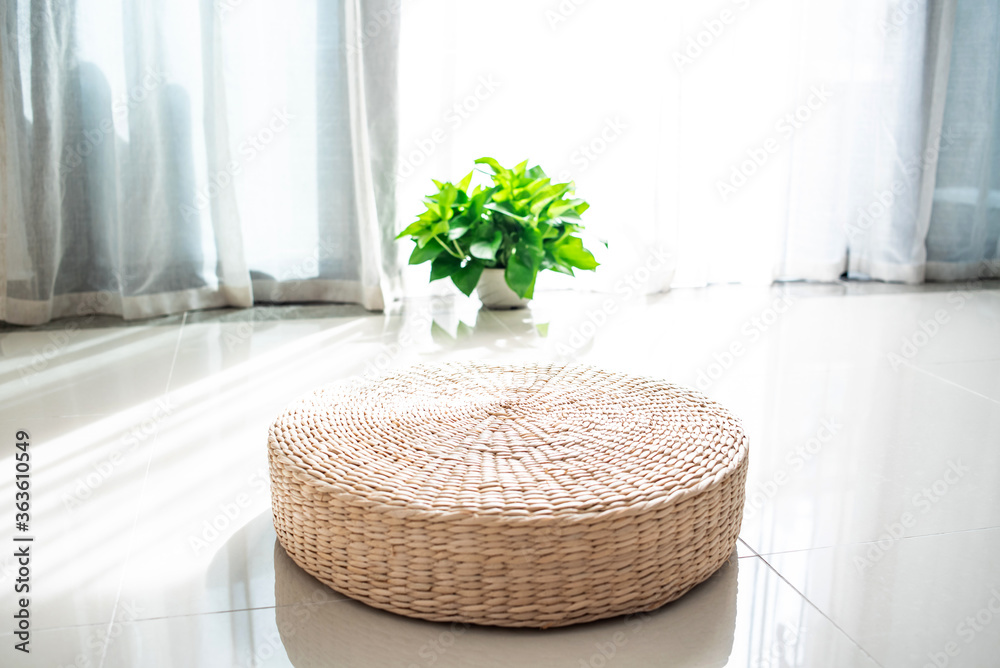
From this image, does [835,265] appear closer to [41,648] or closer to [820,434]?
[820,434]

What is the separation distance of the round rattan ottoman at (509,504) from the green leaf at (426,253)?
4.30 feet

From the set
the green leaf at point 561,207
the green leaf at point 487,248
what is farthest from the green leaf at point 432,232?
the green leaf at point 561,207

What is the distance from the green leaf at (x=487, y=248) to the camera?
260 centimetres

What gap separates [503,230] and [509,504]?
172 centimetres

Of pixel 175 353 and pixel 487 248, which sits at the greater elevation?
pixel 487 248

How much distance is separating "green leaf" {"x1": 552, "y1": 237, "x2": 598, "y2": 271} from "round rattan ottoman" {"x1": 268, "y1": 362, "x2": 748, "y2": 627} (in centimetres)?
140

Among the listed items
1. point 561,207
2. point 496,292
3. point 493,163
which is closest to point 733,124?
point 561,207

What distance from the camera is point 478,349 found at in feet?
8.00

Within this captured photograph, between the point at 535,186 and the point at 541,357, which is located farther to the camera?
the point at 535,186

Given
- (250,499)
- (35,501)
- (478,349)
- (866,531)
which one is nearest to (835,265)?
(478,349)

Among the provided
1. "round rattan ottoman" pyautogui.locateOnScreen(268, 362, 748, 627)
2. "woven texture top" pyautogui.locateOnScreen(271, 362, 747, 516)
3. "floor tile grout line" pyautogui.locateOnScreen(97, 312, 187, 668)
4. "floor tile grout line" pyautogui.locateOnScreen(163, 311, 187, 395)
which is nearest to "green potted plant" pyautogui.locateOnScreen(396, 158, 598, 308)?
"floor tile grout line" pyautogui.locateOnScreen(163, 311, 187, 395)

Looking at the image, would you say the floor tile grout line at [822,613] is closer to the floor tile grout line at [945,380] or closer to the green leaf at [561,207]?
the floor tile grout line at [945,380]

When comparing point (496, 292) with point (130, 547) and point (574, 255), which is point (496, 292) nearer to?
point (574, 255)

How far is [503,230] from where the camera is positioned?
9.00 feet
